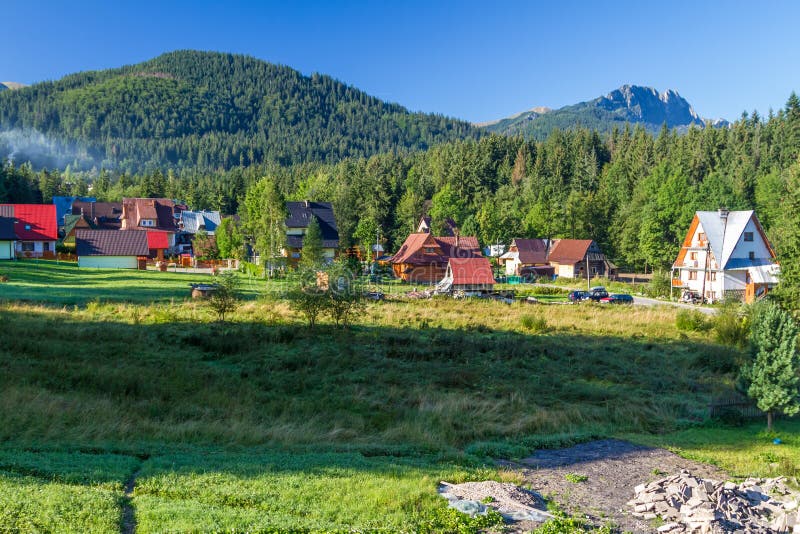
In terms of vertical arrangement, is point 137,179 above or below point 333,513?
above

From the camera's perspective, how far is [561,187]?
112 meters

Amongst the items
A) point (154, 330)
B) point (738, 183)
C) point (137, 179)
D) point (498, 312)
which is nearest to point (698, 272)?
point (498, 312)

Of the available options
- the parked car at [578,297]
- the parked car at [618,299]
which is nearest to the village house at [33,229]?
the parked car at [578,297]

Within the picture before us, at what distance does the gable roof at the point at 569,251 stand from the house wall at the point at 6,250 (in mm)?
62165

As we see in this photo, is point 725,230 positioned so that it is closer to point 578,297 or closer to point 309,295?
point 578,297

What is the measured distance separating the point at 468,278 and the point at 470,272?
69 cm

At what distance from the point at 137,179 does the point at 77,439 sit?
494ft

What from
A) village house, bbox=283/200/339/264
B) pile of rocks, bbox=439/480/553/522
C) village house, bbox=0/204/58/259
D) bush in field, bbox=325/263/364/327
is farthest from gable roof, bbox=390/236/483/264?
pile of rocks, bbox=439/480/553/522

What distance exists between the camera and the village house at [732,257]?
52625 mm

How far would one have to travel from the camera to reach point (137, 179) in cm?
14862

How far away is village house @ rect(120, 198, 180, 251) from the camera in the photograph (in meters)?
95.2

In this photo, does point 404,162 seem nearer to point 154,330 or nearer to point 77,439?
point 154,330

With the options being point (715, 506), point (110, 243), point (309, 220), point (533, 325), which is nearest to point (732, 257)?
point (533, 325)

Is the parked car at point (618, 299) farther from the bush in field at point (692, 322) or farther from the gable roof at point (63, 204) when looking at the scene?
the gable roof at point (63, 204)
